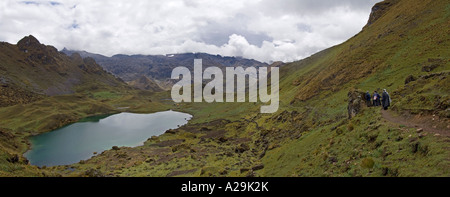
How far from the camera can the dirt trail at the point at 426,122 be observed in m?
16.1

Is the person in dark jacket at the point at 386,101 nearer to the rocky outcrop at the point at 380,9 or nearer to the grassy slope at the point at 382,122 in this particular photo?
the grassy slope at the point at 382,122

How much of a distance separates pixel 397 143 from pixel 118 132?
343 ft

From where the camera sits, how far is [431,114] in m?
18.7

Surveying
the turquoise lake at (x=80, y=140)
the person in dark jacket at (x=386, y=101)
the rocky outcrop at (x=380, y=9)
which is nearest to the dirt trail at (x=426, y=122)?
the person in dark jacket at (x=386, y=101)

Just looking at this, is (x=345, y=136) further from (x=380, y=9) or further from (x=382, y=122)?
(x=380, y=9)

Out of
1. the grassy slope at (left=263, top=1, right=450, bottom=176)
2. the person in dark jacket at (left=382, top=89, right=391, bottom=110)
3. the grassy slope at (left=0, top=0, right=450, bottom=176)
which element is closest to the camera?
the grassy slope at (left=263, top=1, right=450, bottom=176)

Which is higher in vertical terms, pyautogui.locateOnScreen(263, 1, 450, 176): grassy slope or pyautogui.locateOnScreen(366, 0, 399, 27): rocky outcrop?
pyautogui.locateOnScreen(366, 0, 399, 27): rocky outcrop

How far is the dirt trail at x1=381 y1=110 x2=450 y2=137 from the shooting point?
16.1m

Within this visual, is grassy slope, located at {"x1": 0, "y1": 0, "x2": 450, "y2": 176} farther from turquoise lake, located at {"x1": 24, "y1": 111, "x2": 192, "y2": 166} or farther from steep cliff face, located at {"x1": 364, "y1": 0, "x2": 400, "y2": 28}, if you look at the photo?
steep cliff face, located at {"x1": 364, "y1": 0, "x2": 400, "y2": 28}

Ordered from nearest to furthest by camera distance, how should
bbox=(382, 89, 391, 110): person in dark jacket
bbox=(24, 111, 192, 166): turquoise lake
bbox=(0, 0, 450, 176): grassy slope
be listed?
bbox=(0, 0, 450, 176): grassy slope
bbox=(382, 89, 391, 110): person in dark jacket
bbox=(24, 111, 192, 166): turquoise lake

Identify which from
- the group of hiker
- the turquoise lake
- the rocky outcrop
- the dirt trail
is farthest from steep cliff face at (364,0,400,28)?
the turquoise lake

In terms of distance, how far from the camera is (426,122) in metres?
18.1

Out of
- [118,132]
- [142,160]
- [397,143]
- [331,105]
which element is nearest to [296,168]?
[397,143]

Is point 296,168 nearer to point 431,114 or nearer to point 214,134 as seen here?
point 431,114
